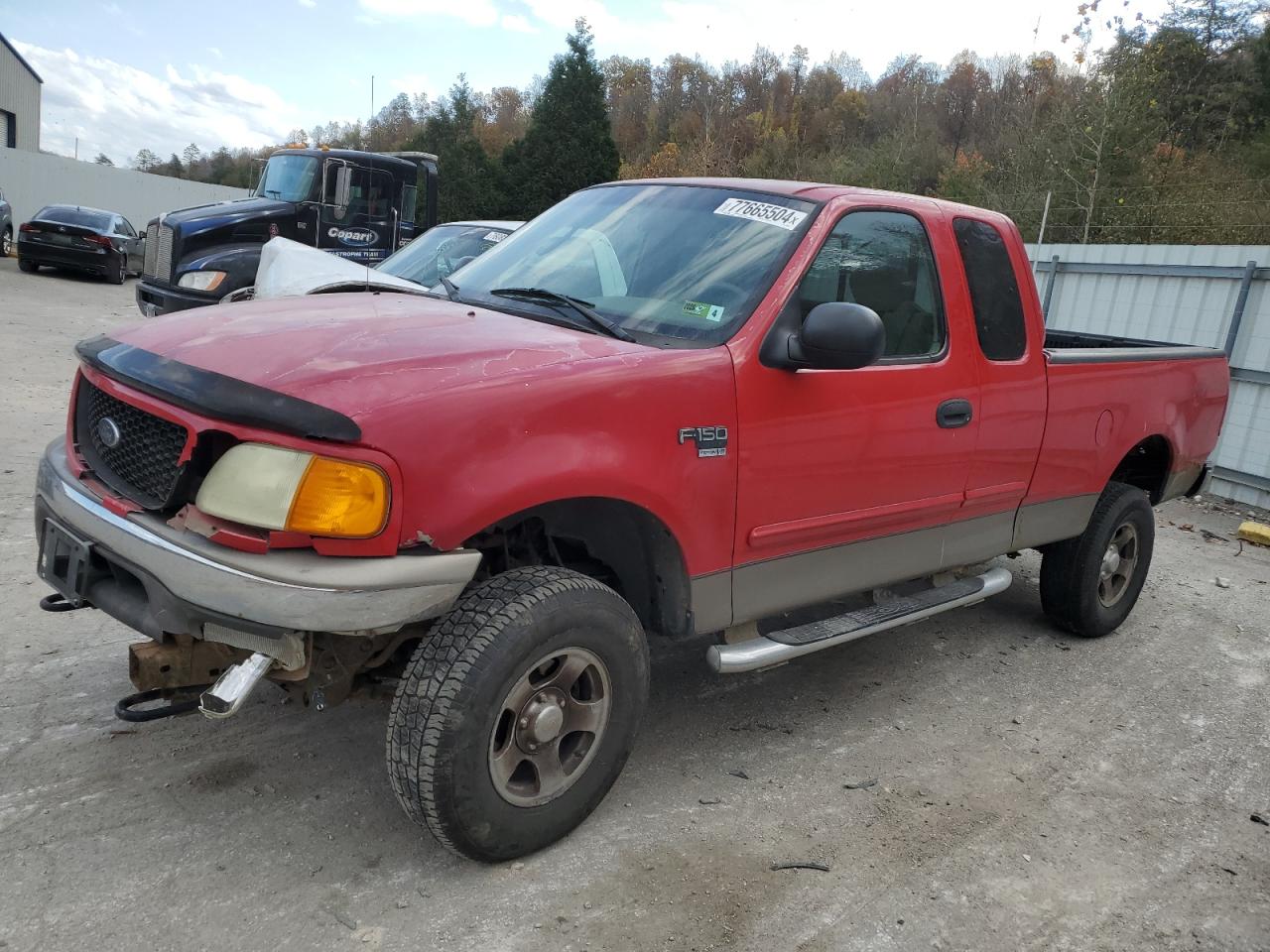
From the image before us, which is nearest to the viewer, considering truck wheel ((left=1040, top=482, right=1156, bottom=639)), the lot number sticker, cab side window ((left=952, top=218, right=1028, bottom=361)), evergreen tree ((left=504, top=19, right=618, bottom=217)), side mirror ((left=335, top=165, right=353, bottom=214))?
the lot number sticker

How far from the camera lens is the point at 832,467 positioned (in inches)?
134

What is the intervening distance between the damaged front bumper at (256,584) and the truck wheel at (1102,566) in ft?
11.6

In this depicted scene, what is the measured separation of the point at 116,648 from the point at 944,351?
11.5 ft

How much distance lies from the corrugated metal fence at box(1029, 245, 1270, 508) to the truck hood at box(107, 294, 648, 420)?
8.02 m

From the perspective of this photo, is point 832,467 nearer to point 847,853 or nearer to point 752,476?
point 752,476

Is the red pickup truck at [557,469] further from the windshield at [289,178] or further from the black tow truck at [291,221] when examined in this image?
the windshield at [289,178]

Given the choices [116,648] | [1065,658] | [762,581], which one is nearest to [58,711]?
[116,648]

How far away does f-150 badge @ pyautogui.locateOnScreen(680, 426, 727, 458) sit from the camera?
117 inches

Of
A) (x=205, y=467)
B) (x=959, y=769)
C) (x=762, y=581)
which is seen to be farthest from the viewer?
(x=959, y=769)

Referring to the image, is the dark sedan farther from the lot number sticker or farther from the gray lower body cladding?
the gray lower body cladding

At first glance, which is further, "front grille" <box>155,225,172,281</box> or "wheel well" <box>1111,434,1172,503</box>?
"front grille" <box>155,225,172,281</box>

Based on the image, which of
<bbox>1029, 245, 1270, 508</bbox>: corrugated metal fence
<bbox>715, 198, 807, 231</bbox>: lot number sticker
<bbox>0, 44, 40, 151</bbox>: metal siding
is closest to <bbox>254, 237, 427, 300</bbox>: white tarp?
<bbox>715, 198, 807, 231</bbox>: lot number sticker

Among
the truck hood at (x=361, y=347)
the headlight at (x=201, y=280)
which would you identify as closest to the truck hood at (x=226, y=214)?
the headlight at (x=201, y=280)

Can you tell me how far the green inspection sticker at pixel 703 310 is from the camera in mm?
3229
